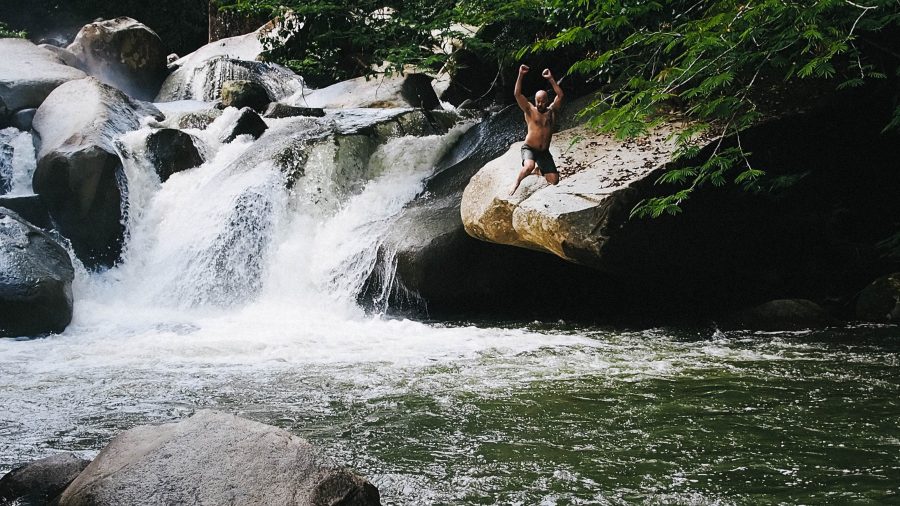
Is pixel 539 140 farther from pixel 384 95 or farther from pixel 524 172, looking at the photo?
pixel 384 95

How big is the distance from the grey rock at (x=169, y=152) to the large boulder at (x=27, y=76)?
11.2 feet

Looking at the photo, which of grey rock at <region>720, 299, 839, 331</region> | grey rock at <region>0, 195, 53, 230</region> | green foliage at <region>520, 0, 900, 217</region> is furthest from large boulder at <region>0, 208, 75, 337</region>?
grey rock at <region>720, 299, 839, 331</region>

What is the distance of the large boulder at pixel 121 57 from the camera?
2025 centimetres

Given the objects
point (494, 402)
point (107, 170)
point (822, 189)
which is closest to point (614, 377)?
point (494, 402)

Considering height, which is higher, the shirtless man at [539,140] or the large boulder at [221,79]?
the large boulder at [221,79]

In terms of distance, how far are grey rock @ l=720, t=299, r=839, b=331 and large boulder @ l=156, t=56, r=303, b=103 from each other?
42.6 ft

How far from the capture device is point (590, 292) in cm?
1050

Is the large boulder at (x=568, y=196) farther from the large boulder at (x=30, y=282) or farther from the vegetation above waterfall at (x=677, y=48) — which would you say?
the large boulder at (x=30, y=282)

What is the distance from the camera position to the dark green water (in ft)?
12.2

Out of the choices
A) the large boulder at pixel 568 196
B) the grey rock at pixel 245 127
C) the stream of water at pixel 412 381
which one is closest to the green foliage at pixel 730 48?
the large boulder at pixel 568 196

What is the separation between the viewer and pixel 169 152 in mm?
13273

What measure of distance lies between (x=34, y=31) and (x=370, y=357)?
28.8m

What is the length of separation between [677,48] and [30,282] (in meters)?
8.90

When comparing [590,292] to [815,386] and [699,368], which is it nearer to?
[699,368]
